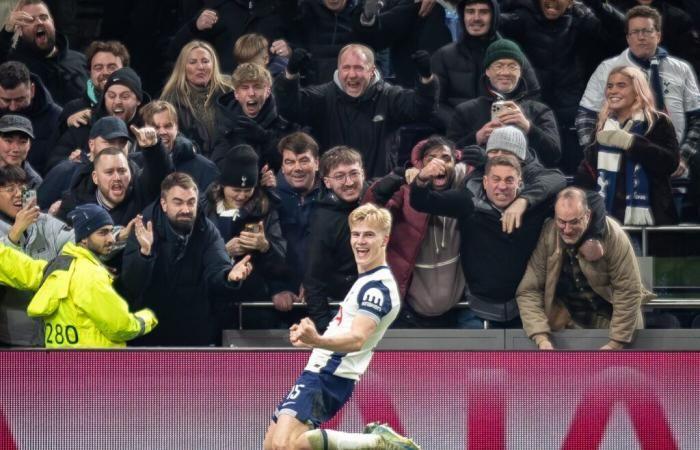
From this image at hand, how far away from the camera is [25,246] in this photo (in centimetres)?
1145

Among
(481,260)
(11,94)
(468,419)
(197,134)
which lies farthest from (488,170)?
(11,94)

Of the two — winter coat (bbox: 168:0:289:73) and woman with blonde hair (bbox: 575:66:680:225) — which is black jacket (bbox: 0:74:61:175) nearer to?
winter coat (bbox: 168:0:289:73)

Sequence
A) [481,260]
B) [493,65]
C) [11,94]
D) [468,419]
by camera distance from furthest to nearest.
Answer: [11,94]
[493,65]
[481,260]
[468,419]

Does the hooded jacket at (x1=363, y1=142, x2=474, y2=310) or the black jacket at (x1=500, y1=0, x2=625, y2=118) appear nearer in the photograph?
the hooded jacket at (x1=363, y1=142, x2=474, y2=310)

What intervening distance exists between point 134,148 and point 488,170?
3109 millimetres

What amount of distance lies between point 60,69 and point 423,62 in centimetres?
375

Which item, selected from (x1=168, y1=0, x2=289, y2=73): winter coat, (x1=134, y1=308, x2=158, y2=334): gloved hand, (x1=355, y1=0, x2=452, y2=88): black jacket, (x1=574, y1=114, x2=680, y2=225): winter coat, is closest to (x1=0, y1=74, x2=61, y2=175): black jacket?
(x1=168, y1=0, x2=289, y2=73): winter coat

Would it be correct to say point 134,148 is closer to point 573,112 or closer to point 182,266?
point 182,266

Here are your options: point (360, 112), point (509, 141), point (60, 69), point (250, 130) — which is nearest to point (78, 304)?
point (250, 130)

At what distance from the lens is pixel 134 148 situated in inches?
508

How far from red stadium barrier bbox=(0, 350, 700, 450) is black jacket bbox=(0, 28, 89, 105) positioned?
13.9 ft

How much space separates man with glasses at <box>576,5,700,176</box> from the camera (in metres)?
12.8

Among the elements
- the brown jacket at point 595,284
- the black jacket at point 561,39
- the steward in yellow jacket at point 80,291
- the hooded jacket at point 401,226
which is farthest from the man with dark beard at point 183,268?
the black jacket at point 561,39

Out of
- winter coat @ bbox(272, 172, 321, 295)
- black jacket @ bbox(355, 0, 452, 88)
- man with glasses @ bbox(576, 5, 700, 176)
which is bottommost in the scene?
winter coat @ bbox(272, 172, 321, 295)
